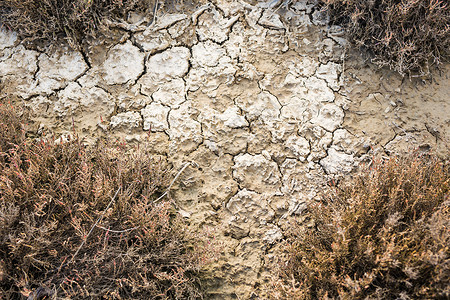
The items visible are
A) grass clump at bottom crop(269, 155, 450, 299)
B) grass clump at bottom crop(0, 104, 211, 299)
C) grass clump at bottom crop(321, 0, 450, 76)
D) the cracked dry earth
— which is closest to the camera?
grass clump at bottom crop(269, 155, 450, 299)

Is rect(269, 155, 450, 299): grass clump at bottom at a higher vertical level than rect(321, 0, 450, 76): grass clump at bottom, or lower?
lower

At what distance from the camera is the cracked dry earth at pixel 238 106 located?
2.63 meters

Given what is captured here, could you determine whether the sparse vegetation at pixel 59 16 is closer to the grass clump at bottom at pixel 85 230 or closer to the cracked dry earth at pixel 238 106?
the cracked dry earth at pixel 238 106

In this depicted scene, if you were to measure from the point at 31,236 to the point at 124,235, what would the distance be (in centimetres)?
61

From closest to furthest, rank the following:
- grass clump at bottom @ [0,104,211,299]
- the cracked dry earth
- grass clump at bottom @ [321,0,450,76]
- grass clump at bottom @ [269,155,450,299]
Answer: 1. grass clump at bottom @ [269,155,450,299]
2. grass clump at bottom @ [0,104,211,299]
3. the cracked dry earth
4. grass clump at bottom @ [321,0,450,76]

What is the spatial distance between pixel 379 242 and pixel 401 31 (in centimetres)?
210

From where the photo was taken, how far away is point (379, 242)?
2.07m

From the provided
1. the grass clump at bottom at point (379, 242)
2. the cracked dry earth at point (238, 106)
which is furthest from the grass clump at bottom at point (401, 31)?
the grass clump at bottom at point (379, 242)

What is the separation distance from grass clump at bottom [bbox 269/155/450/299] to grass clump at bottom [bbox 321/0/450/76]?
111 cm

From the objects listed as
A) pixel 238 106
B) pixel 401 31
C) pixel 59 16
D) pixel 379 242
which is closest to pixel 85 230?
pixel 238 106

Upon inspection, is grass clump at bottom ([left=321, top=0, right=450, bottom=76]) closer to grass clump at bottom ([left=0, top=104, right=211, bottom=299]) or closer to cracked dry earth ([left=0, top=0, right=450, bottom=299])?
cracked dry earth ([left=0, top=0, right=450, bottom=299])

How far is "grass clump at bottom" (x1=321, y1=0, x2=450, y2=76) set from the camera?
113 inches

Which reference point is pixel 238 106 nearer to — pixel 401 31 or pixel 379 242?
pixel 379 242

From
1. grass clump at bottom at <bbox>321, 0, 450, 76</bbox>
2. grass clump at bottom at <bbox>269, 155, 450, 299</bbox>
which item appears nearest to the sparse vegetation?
grass clump at bottom at <bbox>321, 0, 450, 76</bbox>
